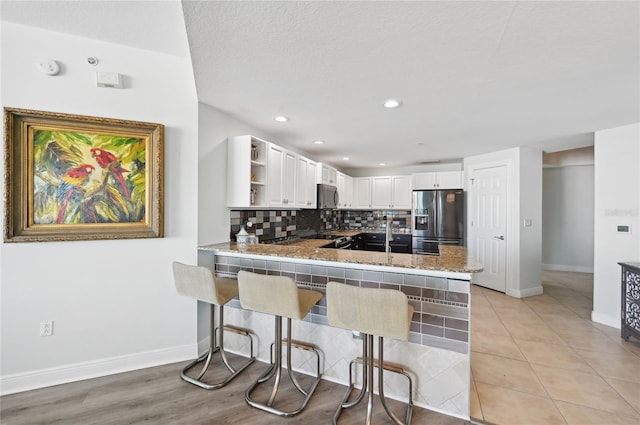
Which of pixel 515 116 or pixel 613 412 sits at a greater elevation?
pixel 515 116

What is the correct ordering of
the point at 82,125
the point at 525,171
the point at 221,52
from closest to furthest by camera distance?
the point at 221,52, the point at 82,125, the point at 525,171

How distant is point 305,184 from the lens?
385cm

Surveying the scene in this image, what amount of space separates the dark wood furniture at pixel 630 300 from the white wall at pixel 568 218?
3437mm

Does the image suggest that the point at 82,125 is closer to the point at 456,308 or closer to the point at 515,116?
the point at 456,308

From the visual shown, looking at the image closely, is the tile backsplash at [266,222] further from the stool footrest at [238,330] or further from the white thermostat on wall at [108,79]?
the white thermostat on wall at [108,79]

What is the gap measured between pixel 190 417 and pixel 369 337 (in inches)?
51.0

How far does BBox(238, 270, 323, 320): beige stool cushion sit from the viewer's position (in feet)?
5.87

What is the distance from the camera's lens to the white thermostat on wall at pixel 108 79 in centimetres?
217

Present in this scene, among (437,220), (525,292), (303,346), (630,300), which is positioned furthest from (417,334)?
(437,220)

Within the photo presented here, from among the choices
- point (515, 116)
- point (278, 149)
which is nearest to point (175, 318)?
point (278, 149)

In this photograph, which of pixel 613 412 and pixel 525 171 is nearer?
pixel 613 412

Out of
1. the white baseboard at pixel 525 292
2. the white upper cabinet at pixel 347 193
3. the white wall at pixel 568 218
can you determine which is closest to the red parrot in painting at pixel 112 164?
the white upper cabinet at pixel 347 193

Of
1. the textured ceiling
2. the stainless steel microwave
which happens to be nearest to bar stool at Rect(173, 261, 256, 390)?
the textured ceiling

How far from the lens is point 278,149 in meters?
3.20
